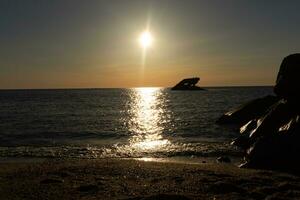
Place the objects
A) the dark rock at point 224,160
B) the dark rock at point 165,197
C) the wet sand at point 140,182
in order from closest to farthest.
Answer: the dark rock at point 165,197 → the wet sand at point 140,182 → the dark rock at point 224,160

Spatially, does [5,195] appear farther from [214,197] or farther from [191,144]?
[191,144]

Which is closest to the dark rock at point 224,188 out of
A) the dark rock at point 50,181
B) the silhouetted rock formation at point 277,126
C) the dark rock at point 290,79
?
the silhouetted rock formation at point 277,126

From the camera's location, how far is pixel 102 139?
114 feet

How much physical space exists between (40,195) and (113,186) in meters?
2.78

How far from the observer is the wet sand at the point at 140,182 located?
1345 centimetres

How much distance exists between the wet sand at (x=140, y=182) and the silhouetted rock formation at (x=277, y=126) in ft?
5.06

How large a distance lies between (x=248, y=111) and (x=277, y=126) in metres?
17.9

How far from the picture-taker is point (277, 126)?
28172mm

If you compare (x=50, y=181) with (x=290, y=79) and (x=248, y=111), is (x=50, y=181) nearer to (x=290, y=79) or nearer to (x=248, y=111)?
(x=290, y=79)

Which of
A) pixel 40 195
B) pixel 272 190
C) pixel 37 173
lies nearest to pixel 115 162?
pixel 37 173

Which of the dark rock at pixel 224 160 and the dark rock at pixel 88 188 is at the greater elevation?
the dark rock at pixel 88 188

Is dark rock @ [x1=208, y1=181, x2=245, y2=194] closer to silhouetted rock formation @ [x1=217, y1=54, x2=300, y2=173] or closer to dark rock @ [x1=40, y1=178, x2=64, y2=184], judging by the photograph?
silhouetted rock formation @ [x1=217, y1=54, x2=300, y2=173]

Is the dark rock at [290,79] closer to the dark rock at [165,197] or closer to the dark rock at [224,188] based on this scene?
the dark rock at [224,188]

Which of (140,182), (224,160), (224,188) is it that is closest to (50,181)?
(140,182)
